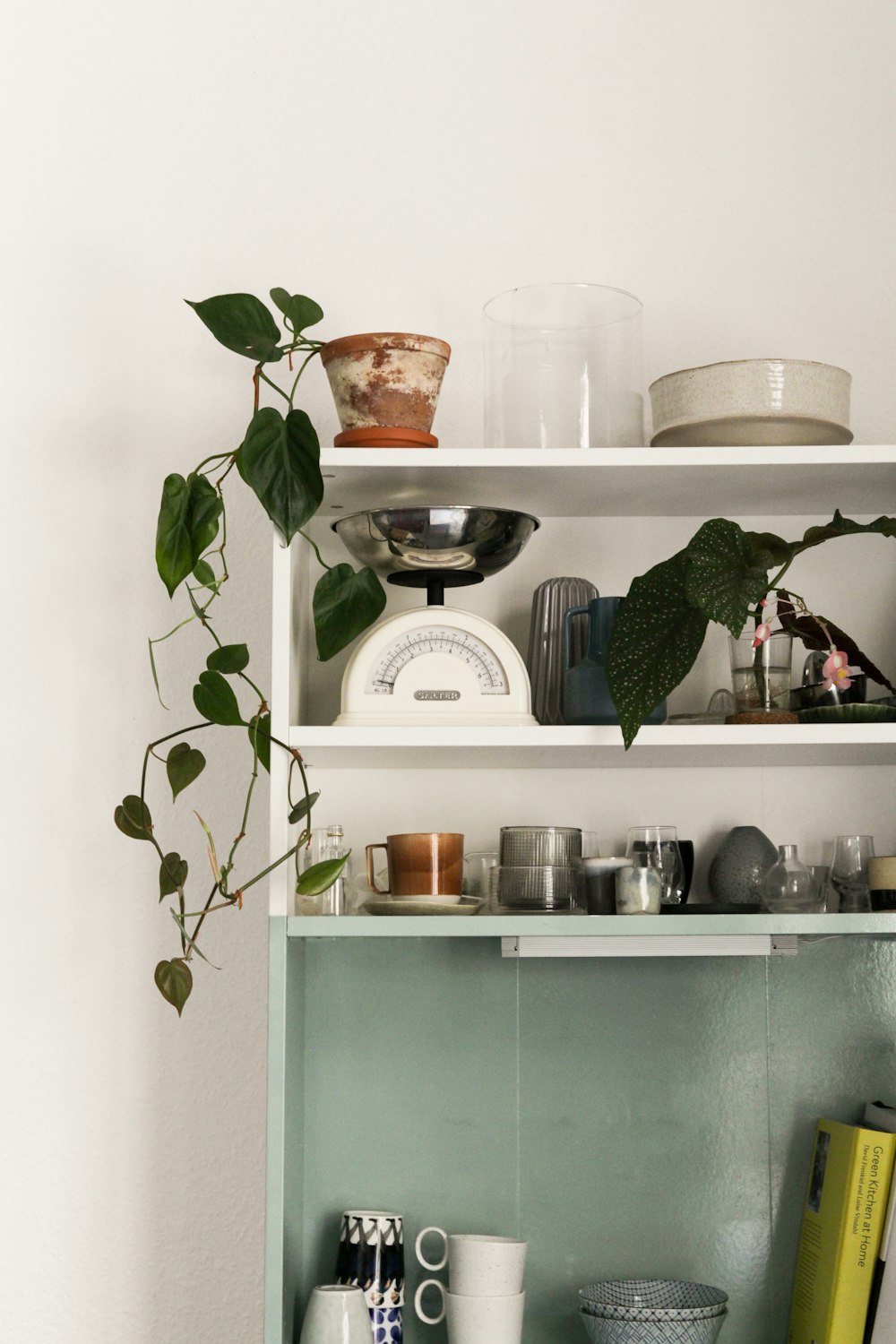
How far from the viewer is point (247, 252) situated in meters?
1.98

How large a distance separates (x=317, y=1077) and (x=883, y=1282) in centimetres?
72

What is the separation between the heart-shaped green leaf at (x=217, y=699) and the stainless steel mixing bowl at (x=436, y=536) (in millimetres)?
240

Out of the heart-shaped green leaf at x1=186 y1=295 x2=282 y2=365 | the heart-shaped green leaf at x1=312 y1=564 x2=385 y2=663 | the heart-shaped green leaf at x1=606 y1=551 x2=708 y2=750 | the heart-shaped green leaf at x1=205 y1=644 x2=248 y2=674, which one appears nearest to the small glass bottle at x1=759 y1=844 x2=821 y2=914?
the heart-shaped green leaf at x1=606 y1=551 x2=708 y2=750

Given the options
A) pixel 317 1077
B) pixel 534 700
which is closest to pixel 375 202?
pixel 534 700

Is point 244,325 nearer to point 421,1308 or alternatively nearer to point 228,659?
point 228,659

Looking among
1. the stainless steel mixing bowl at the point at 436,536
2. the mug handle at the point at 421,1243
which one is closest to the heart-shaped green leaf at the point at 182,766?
the stainless steel mixing bowl at the point at 436,536

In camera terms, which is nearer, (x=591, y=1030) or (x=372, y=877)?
(x=372, y=877)

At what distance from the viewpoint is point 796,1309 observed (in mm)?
1657

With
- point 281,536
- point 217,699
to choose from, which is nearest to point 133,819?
point 217,699

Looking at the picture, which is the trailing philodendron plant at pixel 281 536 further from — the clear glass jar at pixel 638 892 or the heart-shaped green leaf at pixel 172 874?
the clear glass jar at pixel 638 892

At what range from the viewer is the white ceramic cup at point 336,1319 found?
148 cm

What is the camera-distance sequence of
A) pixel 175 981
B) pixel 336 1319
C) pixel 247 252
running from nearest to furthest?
pixel 336 1319 < pixel 175 981 < pixel 247 252

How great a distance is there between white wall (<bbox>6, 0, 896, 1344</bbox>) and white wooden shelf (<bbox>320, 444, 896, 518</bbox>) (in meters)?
0.17

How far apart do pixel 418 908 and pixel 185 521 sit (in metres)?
0.54
